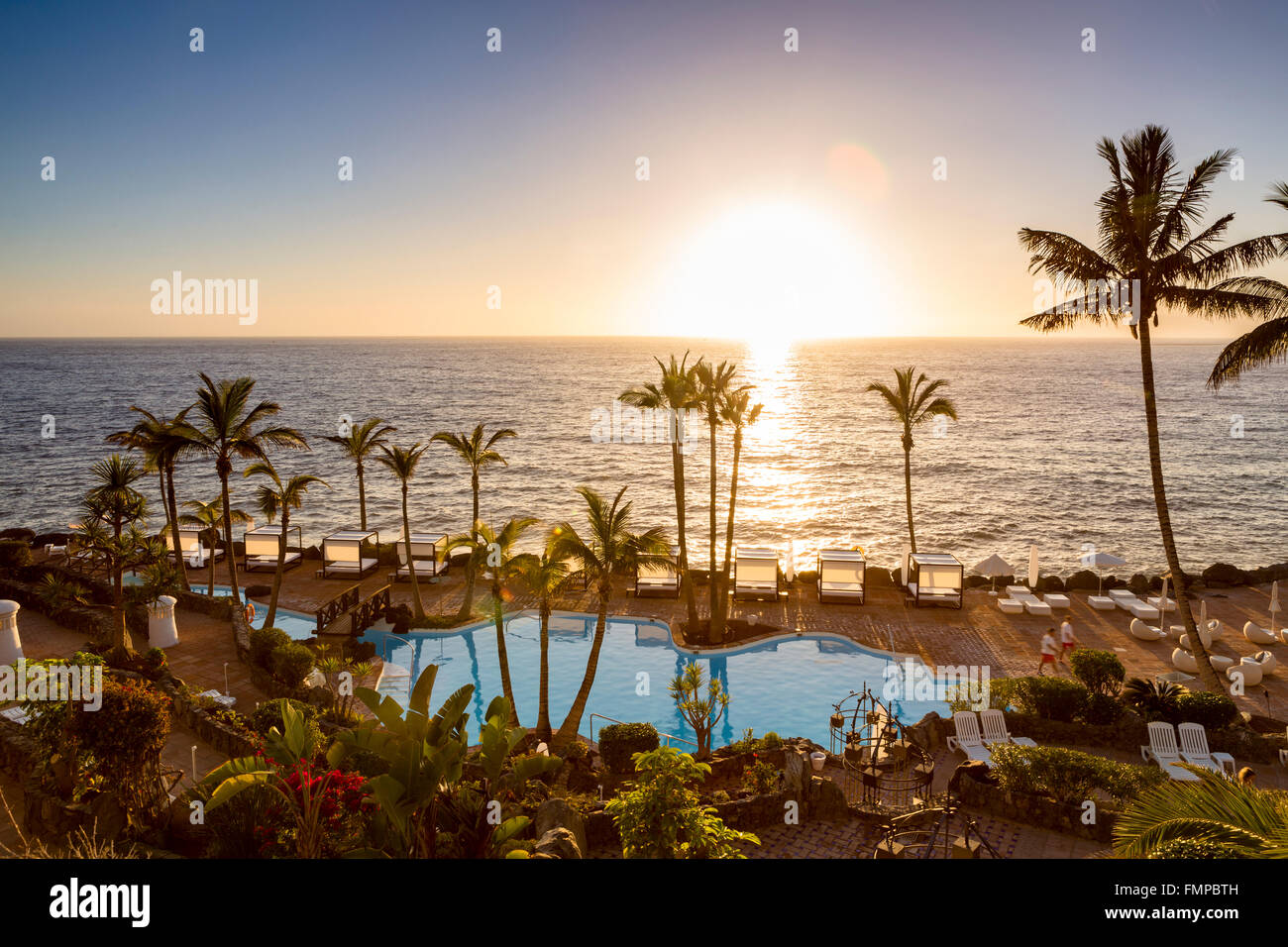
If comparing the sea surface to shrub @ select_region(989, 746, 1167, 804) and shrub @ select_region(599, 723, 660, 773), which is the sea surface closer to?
shrub @ select_region(599, 723, 660, 773)

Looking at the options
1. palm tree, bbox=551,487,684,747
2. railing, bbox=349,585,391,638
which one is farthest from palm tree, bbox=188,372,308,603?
palm tree, bbox=551,487,684,747

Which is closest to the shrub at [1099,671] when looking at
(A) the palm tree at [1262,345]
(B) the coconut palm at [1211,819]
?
(A) the palm tree at [1262,345]

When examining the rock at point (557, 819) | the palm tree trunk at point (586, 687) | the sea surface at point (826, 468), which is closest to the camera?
the rock at point (557, 819)

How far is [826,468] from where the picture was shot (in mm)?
76438

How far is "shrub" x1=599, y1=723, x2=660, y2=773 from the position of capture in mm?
15719

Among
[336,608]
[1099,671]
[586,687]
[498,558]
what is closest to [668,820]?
[586,687]

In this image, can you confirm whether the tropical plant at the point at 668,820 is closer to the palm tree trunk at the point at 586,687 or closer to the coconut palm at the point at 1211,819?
the coconut palm at the point at 1211,819

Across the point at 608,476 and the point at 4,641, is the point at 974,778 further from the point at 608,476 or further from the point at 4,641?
the point at 608,476

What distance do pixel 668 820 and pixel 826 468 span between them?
230 feet

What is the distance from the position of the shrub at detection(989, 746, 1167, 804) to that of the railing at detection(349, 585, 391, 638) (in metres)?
18.8

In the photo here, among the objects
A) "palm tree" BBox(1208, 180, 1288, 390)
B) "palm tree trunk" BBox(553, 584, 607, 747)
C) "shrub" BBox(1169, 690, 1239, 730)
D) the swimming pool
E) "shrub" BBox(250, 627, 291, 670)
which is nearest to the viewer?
"palm tree" BBox(1208, 180, 1288, 390)

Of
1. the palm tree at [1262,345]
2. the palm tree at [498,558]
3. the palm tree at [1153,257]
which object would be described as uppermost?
the palm tree at [1153,257]

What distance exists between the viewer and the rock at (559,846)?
30.6ft

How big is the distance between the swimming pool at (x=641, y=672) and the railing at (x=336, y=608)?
130cm
